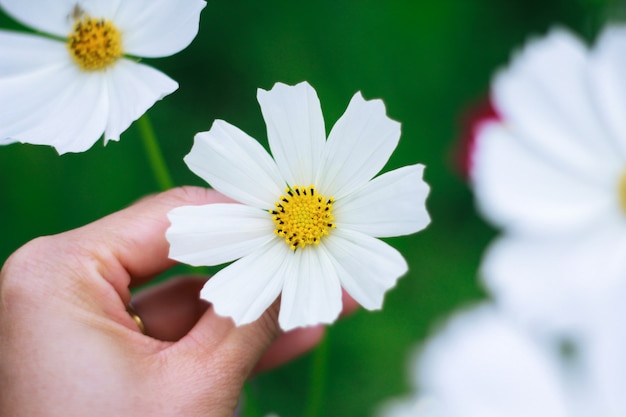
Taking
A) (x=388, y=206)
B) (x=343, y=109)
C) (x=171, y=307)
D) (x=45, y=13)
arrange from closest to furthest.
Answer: (x=388, y=206) < (x=45, y=13) < (x=171, y=307) < (x=343, y=109)

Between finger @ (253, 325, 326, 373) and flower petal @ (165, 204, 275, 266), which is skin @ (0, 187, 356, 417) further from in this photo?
finger @ (253, 325, 326, 373)

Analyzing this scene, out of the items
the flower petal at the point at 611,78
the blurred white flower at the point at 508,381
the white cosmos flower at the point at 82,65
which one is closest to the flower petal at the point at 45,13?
the white cosmos flower at the point at 82,65

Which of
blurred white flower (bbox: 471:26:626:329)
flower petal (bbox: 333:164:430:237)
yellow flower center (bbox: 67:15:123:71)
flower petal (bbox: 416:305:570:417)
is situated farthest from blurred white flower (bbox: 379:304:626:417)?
yellow flower center (bbox: 67:15:123:71)

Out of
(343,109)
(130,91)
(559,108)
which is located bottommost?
(130,91)

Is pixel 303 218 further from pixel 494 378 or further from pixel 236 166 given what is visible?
pixel 494 378

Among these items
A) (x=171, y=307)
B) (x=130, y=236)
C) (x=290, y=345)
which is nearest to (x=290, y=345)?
(x=290, y=345)

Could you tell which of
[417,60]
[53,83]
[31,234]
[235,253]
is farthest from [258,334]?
[417,60]
